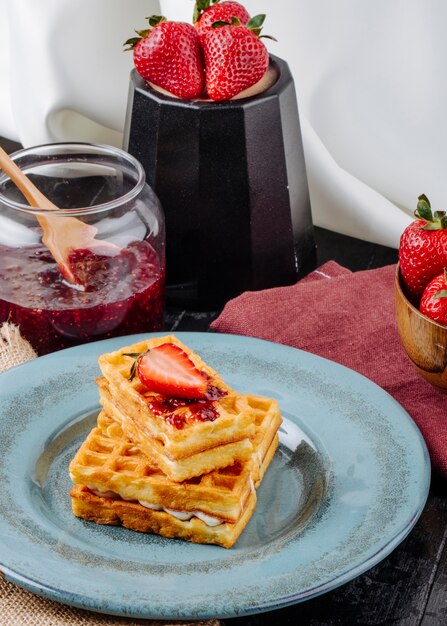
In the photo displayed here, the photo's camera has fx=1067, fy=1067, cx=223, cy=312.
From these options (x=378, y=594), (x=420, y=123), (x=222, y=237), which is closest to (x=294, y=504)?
(x=378, y=594)

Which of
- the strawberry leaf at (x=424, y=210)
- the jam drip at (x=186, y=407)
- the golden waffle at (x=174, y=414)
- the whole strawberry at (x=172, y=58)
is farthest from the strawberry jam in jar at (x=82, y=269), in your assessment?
the strawberry leaf at (x=424, y=210)

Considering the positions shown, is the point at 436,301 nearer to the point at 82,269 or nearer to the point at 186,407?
the point at 186,407

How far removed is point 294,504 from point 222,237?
67 cm

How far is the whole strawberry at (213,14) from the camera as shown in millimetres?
1979

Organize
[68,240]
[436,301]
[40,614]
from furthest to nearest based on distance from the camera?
[68,240]
[436,301]
[40,614]

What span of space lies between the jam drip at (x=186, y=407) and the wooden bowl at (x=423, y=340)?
0.35 meters

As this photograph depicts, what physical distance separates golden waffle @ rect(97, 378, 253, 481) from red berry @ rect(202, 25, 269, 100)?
0.69 m

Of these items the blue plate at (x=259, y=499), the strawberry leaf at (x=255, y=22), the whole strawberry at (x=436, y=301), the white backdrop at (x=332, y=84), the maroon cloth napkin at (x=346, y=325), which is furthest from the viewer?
the white backdrop at (x=332, y=84)

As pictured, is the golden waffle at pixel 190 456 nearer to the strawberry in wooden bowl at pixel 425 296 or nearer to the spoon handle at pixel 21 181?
the strawberry in wooden bowl at pixel 425 296

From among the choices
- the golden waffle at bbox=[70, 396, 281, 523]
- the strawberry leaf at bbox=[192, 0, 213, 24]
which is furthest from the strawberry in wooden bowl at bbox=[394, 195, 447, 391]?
the strawberry leaf at bbox=[192, 0, 213, 24]

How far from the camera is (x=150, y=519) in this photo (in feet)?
4.82

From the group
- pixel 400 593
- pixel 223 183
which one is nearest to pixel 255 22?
pixel 223 183

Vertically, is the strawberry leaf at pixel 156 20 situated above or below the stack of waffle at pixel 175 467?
above

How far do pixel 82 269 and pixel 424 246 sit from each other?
23.5 inches
